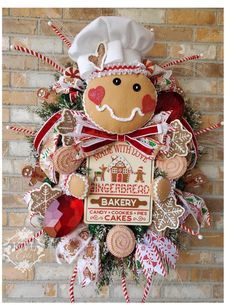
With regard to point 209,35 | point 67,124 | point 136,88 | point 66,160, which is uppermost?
point 209,35

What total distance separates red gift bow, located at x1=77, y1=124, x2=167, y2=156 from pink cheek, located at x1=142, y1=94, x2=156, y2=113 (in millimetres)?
61

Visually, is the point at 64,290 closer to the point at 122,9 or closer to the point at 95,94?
the point at 95,94

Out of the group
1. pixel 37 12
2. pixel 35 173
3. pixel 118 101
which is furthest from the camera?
Result: pixel 37 12

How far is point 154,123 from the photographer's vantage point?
117 centimetres

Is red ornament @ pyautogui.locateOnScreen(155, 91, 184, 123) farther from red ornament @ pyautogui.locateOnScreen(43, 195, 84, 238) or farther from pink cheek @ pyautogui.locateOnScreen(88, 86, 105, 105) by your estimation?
red ornament @ pyautogui.locateOnScreen(43, 195, 84, 238)

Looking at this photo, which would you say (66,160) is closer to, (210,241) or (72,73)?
(72,73)

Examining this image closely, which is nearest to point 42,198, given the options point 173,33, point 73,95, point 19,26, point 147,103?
point 73,95

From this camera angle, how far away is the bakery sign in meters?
1.16

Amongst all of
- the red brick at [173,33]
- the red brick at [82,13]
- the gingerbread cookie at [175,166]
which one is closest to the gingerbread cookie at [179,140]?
the gingerbread cookie at [175,166]

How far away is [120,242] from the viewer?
1.15 m

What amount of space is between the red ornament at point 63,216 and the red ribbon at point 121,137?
0.56 feet

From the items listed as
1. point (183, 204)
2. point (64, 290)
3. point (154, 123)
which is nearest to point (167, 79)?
point (154, 123)

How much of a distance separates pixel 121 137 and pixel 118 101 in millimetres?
128

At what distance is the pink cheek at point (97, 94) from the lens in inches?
43.4
